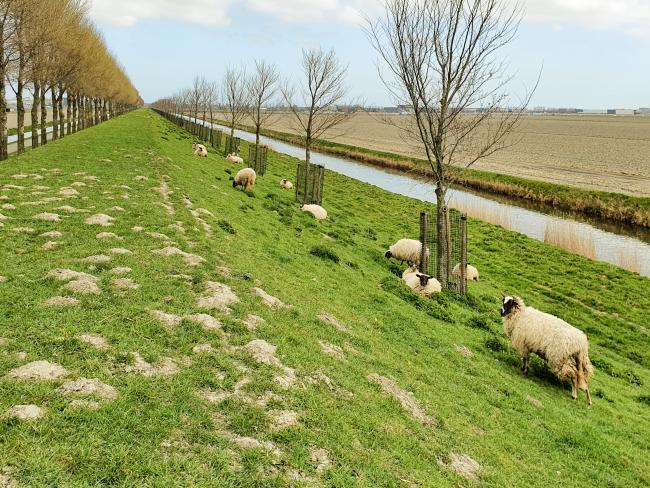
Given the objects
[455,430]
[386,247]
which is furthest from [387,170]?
[455,430]

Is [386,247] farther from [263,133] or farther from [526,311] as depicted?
[263,133]

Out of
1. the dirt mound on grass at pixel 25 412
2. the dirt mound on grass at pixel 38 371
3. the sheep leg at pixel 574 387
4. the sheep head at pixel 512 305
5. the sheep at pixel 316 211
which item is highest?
the sheep at pixel 316 211

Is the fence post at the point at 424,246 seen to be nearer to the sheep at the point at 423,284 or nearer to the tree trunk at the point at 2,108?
the sheep at the point at 423,284

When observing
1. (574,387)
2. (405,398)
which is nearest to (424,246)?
(574,387)

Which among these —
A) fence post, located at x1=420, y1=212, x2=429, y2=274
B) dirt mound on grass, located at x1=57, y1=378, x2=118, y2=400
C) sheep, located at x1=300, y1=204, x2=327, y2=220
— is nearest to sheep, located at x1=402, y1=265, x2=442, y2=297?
fence post, located at x1=420, y1=212, x2=429, y2=274

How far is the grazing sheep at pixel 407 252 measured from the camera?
63.3ft

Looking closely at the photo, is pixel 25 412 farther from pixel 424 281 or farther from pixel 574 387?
pixel 424 281

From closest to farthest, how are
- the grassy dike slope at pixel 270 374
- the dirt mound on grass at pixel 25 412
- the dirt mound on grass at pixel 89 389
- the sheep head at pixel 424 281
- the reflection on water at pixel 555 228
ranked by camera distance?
the dirt mound on grass at pixel 25 412 < the grassy dike slope at pixel 270 374 < the dirt mound on grass at pixel 89 389 < the sheep head at pixel 424 281 < the reflection on water at pixel 555 228

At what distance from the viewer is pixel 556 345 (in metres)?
11.0

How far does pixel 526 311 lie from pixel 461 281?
4.48m

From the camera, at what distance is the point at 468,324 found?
46.7 ft

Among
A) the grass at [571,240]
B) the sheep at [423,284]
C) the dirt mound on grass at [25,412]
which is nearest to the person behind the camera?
the dirt mound on grass at [25,412]

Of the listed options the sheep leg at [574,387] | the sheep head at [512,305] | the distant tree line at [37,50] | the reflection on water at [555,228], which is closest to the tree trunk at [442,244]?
the reflection on water at [555,228]

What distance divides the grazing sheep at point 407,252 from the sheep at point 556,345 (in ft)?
24.1
